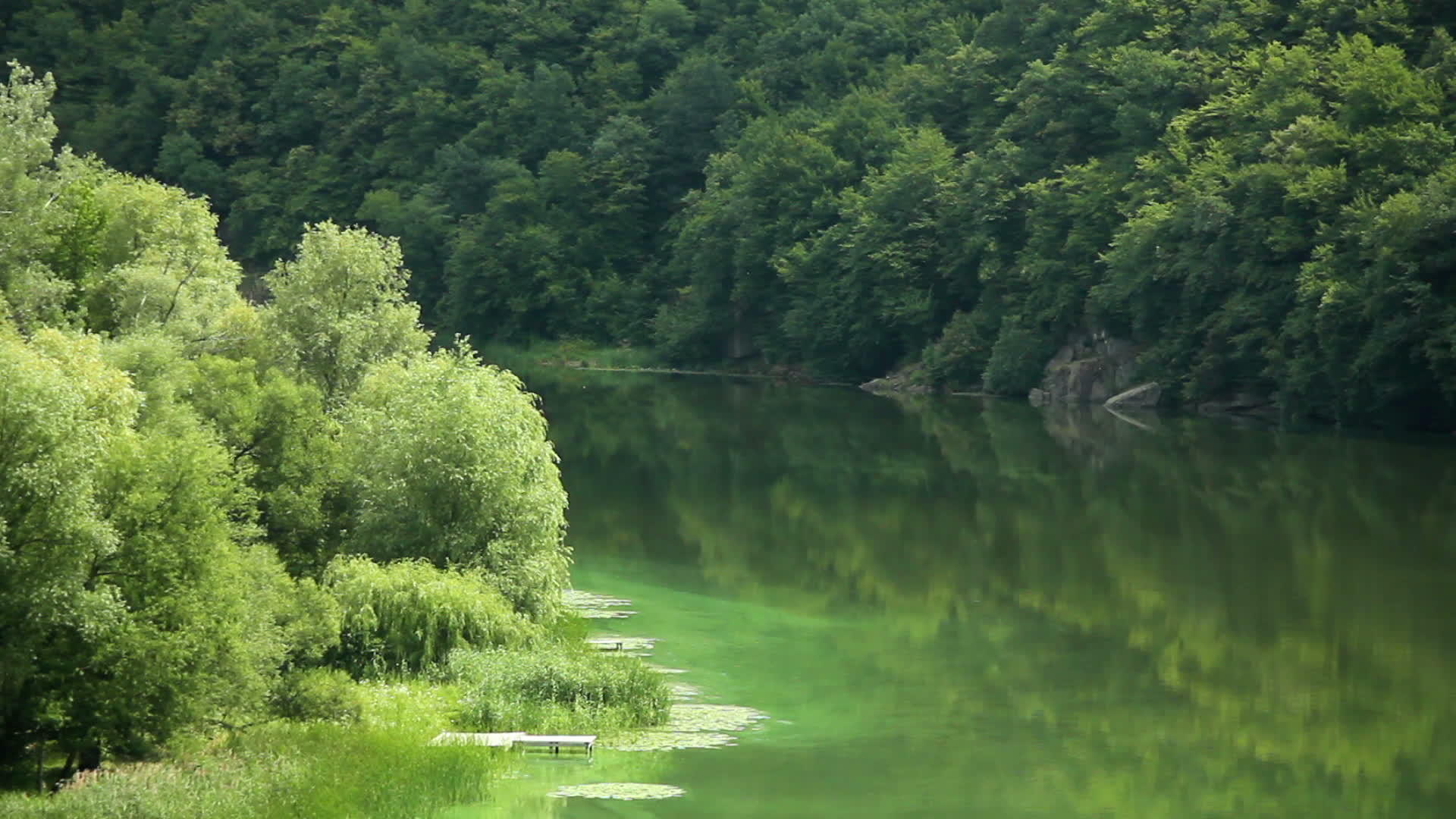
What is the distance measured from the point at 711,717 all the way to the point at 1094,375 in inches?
2574

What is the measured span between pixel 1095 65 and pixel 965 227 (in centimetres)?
1062

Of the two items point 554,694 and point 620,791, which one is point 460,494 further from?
point 620,791

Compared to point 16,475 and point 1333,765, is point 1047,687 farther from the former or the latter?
point 16,475

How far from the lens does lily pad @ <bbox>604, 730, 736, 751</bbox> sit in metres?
30.7

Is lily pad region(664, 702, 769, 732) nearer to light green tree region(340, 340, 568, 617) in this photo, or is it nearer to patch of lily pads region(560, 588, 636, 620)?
light green tree region(340, 340, 568, 617)

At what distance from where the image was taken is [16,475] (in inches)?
1055

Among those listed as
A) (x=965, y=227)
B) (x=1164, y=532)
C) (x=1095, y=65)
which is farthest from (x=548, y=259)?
(x=1164, y=532)

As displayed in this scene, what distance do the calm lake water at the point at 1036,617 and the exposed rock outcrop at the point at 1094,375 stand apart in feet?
52.7

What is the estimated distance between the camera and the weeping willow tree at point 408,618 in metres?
33.9

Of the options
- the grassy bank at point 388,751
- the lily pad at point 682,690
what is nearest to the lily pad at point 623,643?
the grassy bank at point 388,751

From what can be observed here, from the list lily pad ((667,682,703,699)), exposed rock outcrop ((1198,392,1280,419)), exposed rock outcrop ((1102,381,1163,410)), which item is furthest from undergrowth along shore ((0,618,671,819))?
exposed rock outcrop ((1102,381,1163,410))

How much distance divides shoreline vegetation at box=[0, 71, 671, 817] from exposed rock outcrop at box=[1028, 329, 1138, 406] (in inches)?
2070

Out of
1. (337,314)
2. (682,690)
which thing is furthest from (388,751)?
(337,314)

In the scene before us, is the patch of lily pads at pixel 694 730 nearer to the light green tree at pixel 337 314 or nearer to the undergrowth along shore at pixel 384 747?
the undergrowth along shore at pixel 384 747
